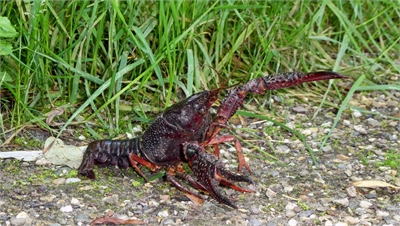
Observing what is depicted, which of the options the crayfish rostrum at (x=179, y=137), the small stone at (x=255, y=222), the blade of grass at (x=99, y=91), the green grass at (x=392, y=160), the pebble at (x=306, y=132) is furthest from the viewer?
the pebble at (x=306, y=132)

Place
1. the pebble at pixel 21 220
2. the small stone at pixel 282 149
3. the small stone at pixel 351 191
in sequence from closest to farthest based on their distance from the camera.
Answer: the pebble at pixel 21 220 → the small stone at pixel 351 191 → the small stone at pixel 282 149

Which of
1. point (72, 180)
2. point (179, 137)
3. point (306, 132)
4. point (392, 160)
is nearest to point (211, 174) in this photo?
point (179, 137)

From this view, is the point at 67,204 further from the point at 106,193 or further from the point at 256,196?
the point at 256,196

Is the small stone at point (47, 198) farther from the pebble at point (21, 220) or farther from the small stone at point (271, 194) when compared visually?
the small stone at point (271, 194)

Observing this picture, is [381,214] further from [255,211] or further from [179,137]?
[179,137]

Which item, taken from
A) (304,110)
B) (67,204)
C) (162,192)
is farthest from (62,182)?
(304,110)

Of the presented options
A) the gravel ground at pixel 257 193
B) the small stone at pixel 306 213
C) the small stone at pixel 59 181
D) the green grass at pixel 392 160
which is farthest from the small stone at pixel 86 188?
the green grass at pixel 392 160
